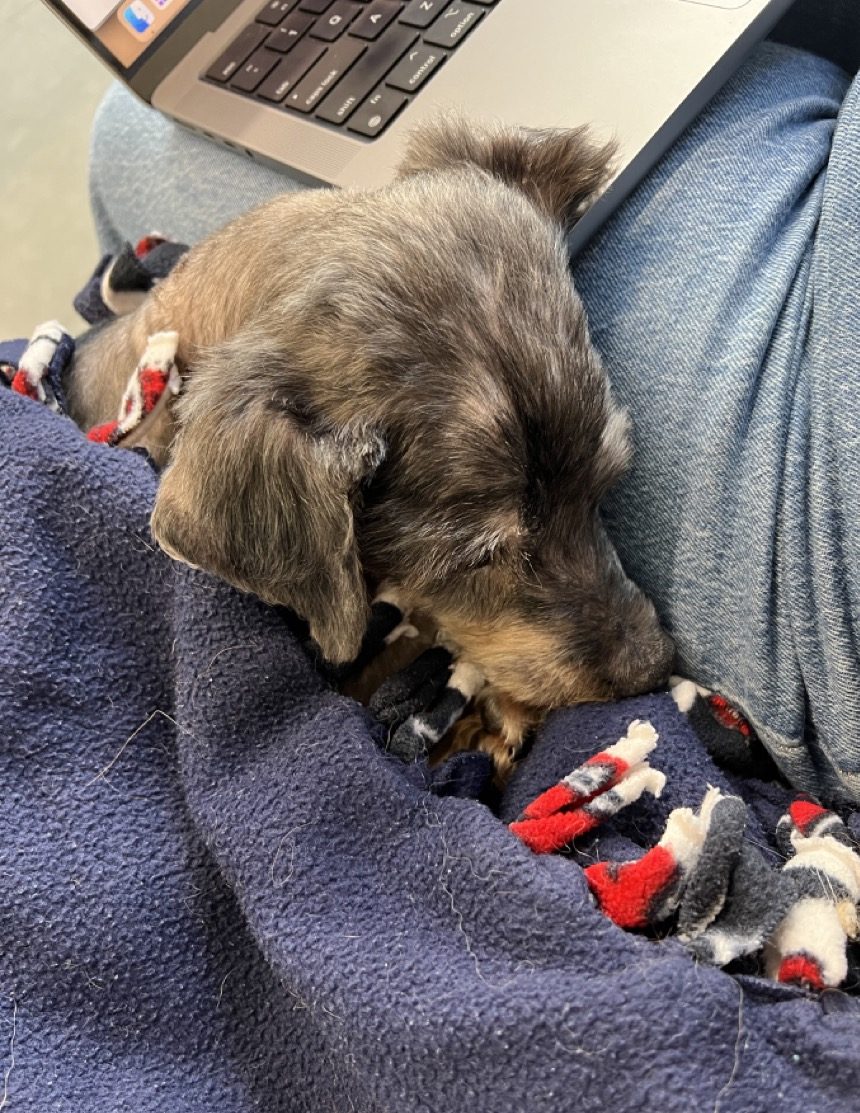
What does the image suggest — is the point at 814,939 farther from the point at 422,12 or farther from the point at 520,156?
the point at 422,12

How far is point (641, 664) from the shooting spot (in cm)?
119

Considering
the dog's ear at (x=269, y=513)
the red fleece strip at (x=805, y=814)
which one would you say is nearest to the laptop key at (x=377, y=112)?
the dog's ear at (x=269, y=513)

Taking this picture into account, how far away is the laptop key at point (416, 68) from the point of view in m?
1.49

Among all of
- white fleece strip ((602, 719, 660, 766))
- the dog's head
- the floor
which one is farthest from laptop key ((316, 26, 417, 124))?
the floor

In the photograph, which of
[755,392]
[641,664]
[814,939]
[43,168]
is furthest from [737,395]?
[43,168]

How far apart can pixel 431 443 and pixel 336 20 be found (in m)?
0.93

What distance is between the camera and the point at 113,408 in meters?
1.51

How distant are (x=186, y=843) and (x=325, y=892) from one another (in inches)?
8.4

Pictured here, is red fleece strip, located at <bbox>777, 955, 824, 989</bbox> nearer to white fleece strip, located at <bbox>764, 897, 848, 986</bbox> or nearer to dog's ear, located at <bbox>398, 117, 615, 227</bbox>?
white fleece strip, located at <bbox>764, 897, 848, 986</bbox>

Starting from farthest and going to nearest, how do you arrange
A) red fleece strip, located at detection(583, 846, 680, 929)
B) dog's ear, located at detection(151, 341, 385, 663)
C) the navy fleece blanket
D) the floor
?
the floor
dog's ear, located at detection(151, 341, 385, 663)
red fleece strip, located at detection(583, 846, 680, 929)
the navy fleece blanket

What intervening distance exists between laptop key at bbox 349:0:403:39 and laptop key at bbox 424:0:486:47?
0.09m

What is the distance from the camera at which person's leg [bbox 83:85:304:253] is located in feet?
5.69

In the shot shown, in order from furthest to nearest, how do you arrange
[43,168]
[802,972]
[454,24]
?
[43,168], [454,24], [802,972]

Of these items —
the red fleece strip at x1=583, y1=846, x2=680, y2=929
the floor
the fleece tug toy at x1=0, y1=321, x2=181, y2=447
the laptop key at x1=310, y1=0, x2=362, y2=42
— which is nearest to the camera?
the red fleece strip at x1=583, y1=846, x2=680, y2=929
